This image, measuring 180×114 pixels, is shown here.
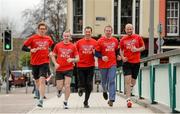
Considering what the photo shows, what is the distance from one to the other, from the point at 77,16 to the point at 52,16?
28.8 metres

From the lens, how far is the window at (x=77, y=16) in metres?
41.2

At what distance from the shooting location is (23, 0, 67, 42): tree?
6988 centimetres

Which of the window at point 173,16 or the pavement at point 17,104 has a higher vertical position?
the window at point 173,16

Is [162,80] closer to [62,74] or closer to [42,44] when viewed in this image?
[62,74]

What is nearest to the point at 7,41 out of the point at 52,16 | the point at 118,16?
the point at 118,16

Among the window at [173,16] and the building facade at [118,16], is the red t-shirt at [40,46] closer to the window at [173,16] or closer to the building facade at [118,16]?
the building facade at [118,16]

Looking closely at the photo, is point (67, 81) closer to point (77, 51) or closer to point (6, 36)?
point (77, 51)

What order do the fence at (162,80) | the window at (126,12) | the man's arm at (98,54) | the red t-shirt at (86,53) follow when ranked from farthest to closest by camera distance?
the window at (126,12), the red t-shirt at (86,53), the man's arm at (98,54), the fence at (162,80)

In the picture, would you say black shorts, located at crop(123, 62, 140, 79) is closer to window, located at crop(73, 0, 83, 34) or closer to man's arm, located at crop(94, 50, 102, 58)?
man's arm, located at crop(94, 50, 102, 58)

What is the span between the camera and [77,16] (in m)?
41.3

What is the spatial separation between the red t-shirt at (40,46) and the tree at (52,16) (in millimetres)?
54592

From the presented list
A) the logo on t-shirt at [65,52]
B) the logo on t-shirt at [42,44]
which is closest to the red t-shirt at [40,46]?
the logo on t-shirt at [42,44]

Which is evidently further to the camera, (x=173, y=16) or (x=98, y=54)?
(x=173, y=16)

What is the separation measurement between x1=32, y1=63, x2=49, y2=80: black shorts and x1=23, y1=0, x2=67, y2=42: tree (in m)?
54.6
